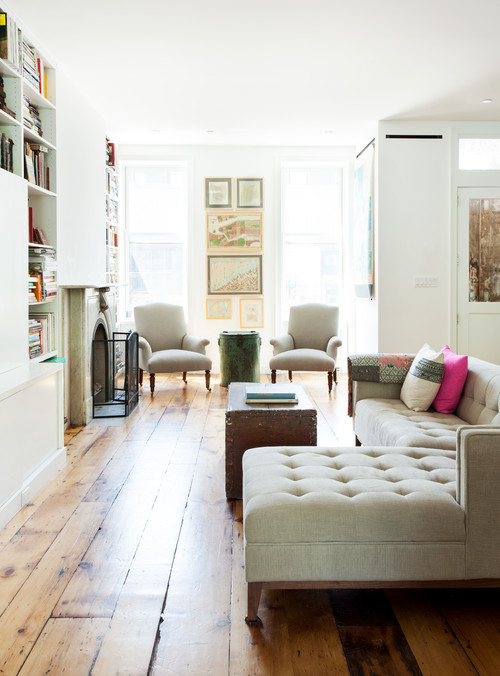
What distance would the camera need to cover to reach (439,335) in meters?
6.41

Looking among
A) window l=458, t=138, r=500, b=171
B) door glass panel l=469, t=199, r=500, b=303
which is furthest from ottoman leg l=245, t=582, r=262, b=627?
window l=458, t=138, r=500, b=171

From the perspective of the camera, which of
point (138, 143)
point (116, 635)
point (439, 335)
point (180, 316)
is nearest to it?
point (116, 635)

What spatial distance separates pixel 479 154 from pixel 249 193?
274 cm

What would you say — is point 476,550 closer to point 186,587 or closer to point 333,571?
point 333,571

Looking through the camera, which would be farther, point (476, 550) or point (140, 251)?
point (140, 251)

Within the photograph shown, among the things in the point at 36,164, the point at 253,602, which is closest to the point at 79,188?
the point at 36,164

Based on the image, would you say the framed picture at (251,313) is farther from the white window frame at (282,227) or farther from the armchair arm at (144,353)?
the armchair arm at (144,353)

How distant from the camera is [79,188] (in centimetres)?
512

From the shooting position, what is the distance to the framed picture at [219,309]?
24.9 feet

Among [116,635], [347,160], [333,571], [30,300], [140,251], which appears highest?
[347,160]

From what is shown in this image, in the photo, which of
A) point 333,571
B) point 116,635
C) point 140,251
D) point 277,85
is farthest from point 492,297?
point 116,635

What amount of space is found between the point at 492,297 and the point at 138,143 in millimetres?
4586

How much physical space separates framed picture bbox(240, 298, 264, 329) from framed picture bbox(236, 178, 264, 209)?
1200 millimetres

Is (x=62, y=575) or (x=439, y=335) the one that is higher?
(x=439, y=335)
